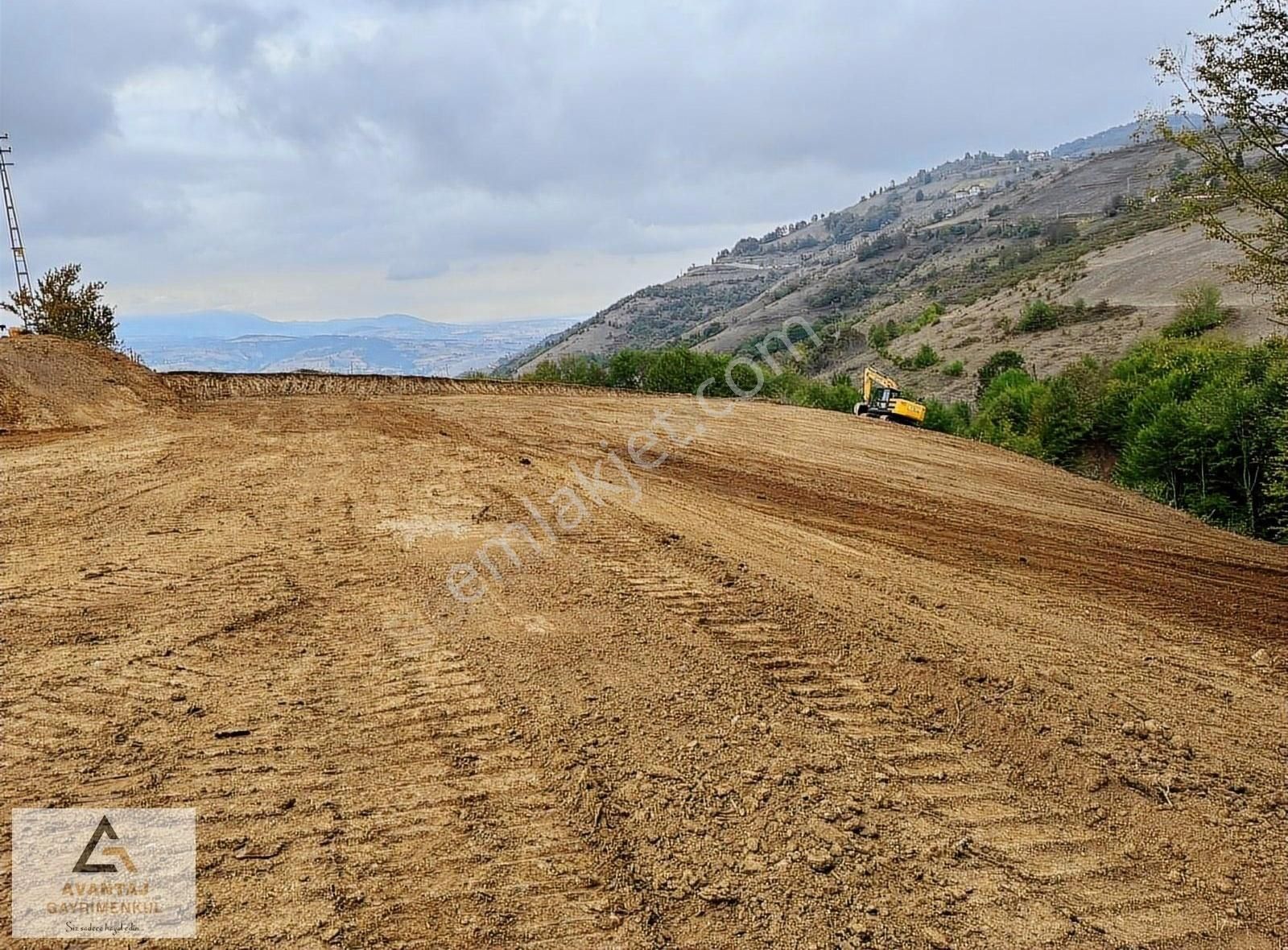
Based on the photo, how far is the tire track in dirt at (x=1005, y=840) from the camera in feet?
9.17

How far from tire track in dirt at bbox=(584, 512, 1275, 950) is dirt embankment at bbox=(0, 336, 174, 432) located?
1311 centimetres

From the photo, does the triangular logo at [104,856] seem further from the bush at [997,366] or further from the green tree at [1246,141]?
the bush at [997,366]

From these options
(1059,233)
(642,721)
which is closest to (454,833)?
(642,721)

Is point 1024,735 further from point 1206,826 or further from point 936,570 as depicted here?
point 936,570

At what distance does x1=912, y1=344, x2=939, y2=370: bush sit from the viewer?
44.1 metres

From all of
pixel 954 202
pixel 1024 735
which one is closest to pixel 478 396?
pixel 1024 735

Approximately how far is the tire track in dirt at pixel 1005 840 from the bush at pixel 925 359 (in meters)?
43.2

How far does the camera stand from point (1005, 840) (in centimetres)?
319

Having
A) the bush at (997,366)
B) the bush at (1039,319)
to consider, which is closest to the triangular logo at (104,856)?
the bush at (997,366)

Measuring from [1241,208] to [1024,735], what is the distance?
750 cm

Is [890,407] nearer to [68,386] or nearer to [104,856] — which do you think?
[68,386]

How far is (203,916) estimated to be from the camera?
2.63 m

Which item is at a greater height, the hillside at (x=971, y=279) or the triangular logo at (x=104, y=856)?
the hillside at (x=971, y=279)

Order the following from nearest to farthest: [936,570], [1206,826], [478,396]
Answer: [1206,826] < [936,570] < [478,396]
